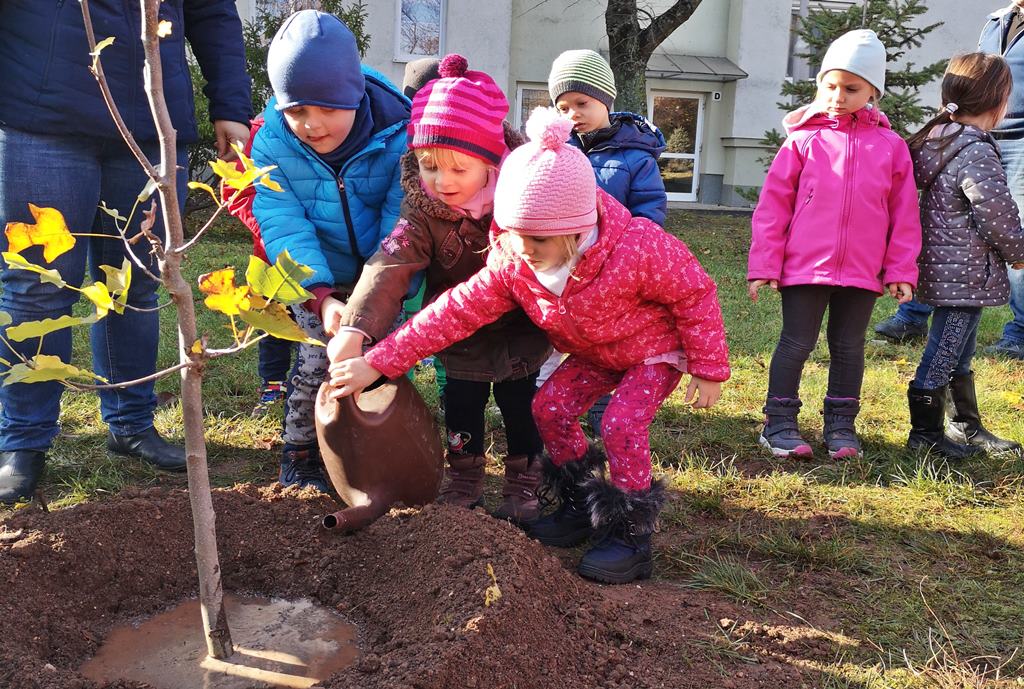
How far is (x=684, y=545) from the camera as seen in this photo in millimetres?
2885

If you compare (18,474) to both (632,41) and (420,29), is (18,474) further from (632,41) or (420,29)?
(420,29)

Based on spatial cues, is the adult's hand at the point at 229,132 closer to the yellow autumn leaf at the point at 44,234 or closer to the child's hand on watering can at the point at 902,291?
the yellow autumn leaf at the point at 44,234

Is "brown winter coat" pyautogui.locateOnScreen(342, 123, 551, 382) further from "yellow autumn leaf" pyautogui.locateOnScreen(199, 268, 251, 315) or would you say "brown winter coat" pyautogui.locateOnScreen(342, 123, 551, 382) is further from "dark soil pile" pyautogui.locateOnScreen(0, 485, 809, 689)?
"yellow autumn leaf" pyautogui.locateOnScreen(199, 268, 251, 315)

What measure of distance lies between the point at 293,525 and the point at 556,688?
38.3 inches

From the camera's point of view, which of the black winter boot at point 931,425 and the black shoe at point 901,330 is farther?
the black shoe at point 901,330

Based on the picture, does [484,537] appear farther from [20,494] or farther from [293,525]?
[20,494]

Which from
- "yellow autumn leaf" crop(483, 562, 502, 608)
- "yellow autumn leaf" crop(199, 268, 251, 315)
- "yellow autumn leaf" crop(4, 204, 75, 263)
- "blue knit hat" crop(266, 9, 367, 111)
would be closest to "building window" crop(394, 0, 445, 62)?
"blue knit hat" crop(266, 9, 367, 111)

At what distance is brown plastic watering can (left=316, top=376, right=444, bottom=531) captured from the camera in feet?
8.04

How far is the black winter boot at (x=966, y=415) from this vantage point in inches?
147

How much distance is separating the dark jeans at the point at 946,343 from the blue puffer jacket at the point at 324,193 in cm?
228

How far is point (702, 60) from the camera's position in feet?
54.5

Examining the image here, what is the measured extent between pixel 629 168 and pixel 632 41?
25.1 ft

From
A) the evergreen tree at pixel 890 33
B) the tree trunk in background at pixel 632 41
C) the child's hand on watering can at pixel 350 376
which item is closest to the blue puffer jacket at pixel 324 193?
the child's hand on watering can at pixel 350 376

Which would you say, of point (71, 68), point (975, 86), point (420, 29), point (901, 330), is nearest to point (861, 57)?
point (975, 86)
